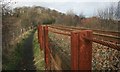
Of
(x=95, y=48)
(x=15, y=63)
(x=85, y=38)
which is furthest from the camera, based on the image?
(x=15, y=63)

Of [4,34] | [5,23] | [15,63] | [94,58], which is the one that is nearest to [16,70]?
[15,63]

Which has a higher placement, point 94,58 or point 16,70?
point 94,58

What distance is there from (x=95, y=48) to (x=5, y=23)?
1300 centimetres

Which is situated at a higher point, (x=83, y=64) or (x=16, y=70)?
(x=83, y=64)

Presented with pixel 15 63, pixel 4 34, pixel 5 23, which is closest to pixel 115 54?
pixel 15 63

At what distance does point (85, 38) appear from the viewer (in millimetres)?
2277

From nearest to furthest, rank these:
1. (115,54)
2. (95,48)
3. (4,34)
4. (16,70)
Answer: (115,54) < (95,48) < (16,70) < (4,34)

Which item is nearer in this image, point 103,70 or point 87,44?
point 87,44

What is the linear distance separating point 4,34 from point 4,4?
2.70m

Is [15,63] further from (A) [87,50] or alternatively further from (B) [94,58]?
(A) [87,50]

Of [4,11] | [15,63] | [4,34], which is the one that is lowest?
[15,63]

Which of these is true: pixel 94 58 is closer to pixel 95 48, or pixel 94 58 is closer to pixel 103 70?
pixel 103 70

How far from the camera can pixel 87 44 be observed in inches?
90.9

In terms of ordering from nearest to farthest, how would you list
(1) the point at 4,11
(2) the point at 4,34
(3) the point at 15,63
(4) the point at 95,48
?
(4) the point at 95,48 → (3) the point at 15,63 → (2) the point at 4,34 → (1) the point at 4,11
